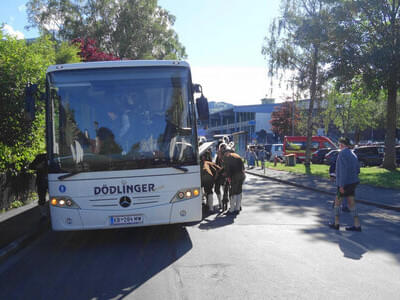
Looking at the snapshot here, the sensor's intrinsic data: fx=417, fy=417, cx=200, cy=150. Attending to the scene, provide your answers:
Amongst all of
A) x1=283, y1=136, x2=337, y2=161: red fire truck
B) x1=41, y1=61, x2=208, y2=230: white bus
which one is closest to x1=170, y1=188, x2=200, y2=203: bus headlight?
x1=41, y1=61, x2=208, y2=230: white bus

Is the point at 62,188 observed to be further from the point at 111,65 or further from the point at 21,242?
the point at 111,65

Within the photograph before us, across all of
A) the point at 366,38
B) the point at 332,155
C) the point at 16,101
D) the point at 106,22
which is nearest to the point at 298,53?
the point at 366,38

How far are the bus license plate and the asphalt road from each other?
0.45m

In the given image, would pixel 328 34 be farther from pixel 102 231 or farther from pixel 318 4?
pixel 102 231

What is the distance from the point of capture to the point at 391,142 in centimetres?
2341

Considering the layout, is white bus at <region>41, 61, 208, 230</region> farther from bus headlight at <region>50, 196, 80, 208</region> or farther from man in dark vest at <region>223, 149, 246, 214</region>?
man in dark vest at <region>223, 149, 246, 214</region>

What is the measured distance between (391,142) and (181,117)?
19.6 metres

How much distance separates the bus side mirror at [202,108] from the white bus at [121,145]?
0.71ft

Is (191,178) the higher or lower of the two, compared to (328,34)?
lower

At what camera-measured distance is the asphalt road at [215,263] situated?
469 centimetres

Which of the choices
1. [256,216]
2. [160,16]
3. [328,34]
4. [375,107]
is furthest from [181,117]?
[375,107]

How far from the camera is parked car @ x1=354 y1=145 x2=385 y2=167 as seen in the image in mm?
31703

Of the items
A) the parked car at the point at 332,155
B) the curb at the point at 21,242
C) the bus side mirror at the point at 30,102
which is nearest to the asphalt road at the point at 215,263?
the curb at the point at 21,242

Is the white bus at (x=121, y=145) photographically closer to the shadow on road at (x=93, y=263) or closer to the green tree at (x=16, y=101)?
the shadow on road at (x=93, y=263)
